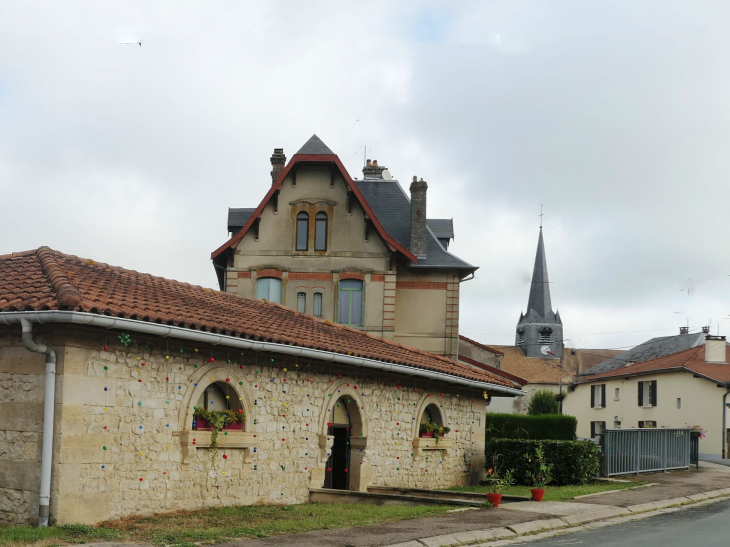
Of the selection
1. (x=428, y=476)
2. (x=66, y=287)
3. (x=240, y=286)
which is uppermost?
(x=240, y=286)

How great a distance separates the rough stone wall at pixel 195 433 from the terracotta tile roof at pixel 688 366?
2394 centimetres

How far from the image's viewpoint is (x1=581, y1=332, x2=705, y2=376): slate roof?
1851 inches

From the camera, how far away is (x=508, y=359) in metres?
67.9

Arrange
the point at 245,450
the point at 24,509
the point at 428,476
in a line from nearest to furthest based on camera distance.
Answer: the point at 24,509 < the point at 245,450 < the point at 428,476

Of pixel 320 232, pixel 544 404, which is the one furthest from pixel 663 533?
pixel 544 404

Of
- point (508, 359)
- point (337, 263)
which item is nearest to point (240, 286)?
point (337, 263)

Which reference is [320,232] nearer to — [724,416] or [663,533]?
[663,533]

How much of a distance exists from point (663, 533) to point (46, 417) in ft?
26.5

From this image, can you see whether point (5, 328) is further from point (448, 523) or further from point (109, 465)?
point (448, 523)

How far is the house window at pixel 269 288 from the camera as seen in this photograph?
2642 cm

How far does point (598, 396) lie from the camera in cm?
4441

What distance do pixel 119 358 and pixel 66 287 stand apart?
3.93ft

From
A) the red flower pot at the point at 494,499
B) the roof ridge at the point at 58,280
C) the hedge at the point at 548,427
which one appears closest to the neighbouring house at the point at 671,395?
the hedge at the point at 548,427

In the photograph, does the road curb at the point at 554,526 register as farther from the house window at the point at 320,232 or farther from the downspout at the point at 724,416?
the downspout at the point at 724,416
